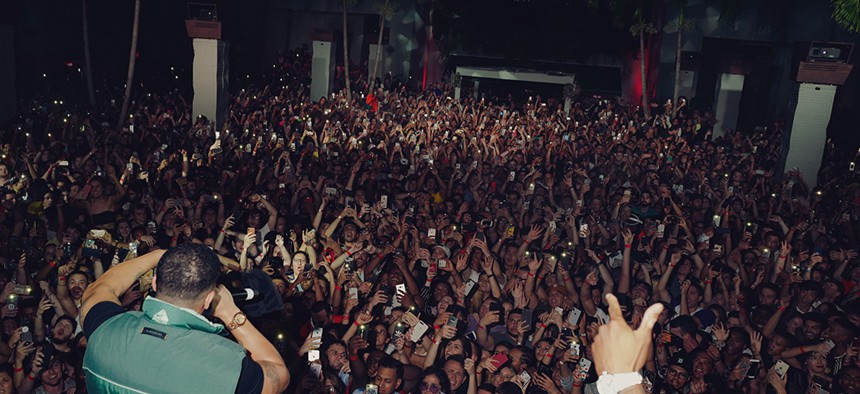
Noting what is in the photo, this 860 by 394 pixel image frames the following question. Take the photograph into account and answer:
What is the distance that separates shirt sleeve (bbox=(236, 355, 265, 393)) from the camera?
2.42 m

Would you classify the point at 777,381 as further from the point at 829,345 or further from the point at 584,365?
the point at 584,365

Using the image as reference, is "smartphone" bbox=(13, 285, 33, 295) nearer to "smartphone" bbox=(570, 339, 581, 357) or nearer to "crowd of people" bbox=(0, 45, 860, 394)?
"crowd of people" bbox=(0, 45, 860, 394)

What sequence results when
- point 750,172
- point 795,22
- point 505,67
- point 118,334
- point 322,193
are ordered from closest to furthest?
1. point 118,334
2. point 322,193
3. point 750,172
4. point 795,22
5. point 505,67

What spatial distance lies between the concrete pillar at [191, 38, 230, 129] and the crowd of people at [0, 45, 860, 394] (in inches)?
82.9

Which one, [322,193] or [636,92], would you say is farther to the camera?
[636,92]

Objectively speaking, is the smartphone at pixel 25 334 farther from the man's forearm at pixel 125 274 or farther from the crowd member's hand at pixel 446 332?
the crowd member's hand at pixel 446 332

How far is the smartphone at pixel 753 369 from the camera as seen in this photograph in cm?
581

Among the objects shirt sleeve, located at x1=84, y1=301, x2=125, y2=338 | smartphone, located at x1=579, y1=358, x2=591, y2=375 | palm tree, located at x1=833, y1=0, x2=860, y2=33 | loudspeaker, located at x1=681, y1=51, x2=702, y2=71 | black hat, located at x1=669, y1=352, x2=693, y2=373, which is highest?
palm tree, located at x1=833, y1=0, x2=860, y2=33

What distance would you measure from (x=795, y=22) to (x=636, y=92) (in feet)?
30.9

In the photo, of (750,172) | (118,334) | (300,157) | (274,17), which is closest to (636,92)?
(274,17)

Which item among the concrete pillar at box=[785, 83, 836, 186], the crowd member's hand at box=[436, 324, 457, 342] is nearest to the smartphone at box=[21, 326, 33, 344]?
the crowd member's hand at box=[436, 324, 457, 342]

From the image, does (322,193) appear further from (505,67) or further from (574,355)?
(505,67)

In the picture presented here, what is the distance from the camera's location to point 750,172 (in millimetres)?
14070

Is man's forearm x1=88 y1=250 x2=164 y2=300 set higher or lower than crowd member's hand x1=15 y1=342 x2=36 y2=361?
higher
